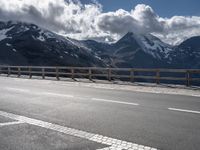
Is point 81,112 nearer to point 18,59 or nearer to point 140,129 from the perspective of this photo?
point 140,129

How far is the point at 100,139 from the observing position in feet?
21.2

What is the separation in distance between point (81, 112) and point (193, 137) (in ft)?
13.7

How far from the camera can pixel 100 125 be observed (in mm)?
7719

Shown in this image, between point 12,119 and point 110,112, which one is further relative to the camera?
point 110,112

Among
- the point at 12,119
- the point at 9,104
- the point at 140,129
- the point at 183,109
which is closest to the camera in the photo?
the point at 140,129

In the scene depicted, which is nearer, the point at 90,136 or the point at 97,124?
the point at 90,136

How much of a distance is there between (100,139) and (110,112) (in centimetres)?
316

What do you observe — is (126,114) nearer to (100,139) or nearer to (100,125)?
(100,125)

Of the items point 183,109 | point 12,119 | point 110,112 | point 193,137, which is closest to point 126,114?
point 110,112

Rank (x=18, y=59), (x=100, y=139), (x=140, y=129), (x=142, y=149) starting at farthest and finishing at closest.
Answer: (x=18, y=59)
(x=140, y=129)
(x=100, y=139)
(x=142, y=149)

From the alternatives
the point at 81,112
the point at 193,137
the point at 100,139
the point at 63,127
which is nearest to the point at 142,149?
the point at 100,139

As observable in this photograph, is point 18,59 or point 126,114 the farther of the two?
point 18,59

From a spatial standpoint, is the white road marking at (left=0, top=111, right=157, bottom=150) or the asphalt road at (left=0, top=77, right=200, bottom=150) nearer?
the white road marking at (left=0, top=111, right=157, bottom=150)

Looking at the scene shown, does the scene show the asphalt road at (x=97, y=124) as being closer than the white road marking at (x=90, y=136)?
No
